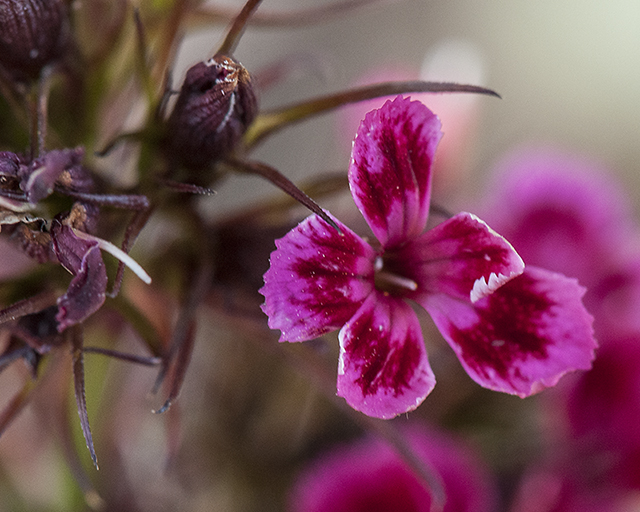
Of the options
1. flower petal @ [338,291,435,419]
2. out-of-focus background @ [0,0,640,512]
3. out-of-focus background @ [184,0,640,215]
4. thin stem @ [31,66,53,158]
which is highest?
thin stem @ [31,66,53,158]

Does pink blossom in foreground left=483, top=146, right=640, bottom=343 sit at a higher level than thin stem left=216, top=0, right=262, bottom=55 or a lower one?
lower

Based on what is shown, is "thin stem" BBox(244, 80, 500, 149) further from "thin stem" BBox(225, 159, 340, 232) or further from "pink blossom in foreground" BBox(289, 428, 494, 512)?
"pink blossom in foreground" BBox(289, 428, 494, 512)

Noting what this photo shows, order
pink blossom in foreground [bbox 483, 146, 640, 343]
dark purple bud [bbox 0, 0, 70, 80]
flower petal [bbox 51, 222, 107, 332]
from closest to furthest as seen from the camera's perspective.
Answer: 1. flower petal [bbox 51, 222, 107, 332]
2. dark purple bud [bbox 0, 0, 70, 80]
3. pink blossom in foreground [bbox 483, 146, 640, 343]

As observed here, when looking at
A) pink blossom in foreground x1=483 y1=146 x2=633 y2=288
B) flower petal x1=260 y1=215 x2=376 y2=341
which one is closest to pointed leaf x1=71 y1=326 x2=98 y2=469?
flower petal x1=260 y1=215 x2=376 y2=341

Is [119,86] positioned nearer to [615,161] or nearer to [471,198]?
[471,198]

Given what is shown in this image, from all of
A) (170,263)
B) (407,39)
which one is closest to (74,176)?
(170,263)

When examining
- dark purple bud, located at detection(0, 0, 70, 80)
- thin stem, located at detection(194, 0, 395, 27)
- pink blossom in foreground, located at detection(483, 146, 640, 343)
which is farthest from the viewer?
pink blossom in foreground, located at detection(483, 146, 640, 343)
